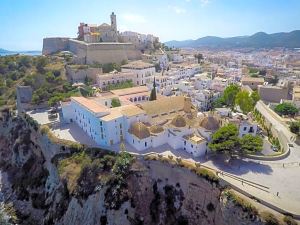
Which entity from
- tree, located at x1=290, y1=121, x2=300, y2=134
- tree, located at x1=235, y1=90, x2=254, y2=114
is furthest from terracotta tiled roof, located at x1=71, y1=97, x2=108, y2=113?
tree, located at x1=290, y1=121, x2=300, y2=134

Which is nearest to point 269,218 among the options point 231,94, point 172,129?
point 172,129

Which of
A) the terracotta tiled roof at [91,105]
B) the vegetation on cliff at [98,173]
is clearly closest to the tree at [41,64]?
the terracotta tiled roof at [91,105]

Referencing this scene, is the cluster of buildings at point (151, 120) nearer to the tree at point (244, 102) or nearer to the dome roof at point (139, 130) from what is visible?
the dome roof at point (139, 130)

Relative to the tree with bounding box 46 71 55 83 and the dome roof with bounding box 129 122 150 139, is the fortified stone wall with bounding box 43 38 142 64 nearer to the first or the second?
the tree with bounding box 46 71 55 83

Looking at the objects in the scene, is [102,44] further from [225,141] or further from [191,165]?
[191,165]

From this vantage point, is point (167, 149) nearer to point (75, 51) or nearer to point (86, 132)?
point (86, 132)
